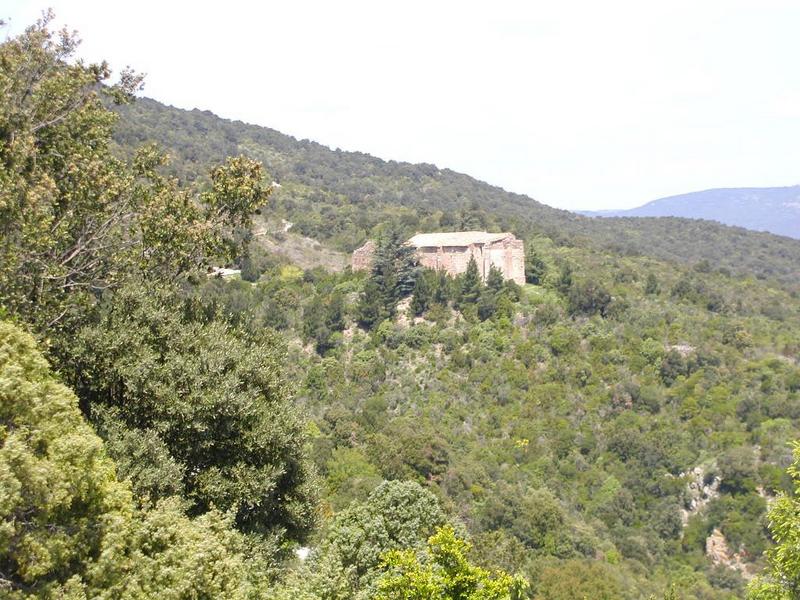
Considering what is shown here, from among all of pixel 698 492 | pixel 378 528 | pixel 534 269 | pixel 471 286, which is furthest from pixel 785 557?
pixel 534 269

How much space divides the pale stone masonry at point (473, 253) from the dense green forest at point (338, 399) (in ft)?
6.65

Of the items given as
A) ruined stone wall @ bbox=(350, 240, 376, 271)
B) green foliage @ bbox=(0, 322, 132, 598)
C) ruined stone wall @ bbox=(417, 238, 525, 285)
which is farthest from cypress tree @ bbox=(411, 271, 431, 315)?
green foliage @ bbox=(0, 322, 132, 598)

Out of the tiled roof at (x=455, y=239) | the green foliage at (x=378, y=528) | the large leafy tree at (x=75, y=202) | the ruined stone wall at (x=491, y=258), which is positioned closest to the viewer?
the large leafy tree at (x=75, y=202)

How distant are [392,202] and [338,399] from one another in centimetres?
6614

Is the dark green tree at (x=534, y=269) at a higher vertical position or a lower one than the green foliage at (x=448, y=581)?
higher

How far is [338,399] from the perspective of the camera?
45.0 meters

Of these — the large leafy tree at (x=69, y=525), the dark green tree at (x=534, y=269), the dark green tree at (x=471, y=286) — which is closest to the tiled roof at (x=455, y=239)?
the dark green tree at (x=534, y=269)

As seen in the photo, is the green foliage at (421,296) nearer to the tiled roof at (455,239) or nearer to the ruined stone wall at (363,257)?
the tiled roof at (455,239)

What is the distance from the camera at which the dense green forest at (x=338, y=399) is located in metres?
8.97

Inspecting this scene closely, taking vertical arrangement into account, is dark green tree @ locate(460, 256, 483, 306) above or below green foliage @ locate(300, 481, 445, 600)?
above

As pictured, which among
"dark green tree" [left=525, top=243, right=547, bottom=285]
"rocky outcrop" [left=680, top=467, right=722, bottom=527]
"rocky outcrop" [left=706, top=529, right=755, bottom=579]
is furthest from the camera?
"dark green tree" [left=525, top=243, right=547, bottom=285]

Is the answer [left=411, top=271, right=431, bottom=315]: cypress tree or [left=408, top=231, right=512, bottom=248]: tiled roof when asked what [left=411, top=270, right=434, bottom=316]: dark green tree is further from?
[left=408, top=231, right=512, bottom=248]: tiled roof

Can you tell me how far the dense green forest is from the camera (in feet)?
29.4

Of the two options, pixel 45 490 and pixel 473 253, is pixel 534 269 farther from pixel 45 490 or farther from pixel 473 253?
pixel 45 490
